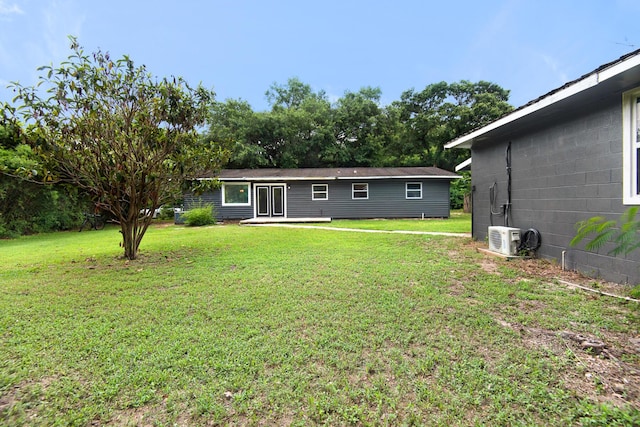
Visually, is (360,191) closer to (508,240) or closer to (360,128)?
(508,240)

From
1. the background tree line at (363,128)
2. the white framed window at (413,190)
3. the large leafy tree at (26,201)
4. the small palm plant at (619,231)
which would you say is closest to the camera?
the small palm plant at (619,231)

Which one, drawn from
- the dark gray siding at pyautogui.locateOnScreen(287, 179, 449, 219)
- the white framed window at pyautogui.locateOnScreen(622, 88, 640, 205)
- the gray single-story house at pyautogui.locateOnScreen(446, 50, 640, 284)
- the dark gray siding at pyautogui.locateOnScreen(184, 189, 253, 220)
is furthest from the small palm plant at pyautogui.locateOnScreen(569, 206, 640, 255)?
the dark gray siding at pyautogui.locateOnScreen(184, 189, 253, 220)

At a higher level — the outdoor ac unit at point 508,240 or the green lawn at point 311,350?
the outdoor ac unit at point 508,240

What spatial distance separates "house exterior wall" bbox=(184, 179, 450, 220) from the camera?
15820 mm

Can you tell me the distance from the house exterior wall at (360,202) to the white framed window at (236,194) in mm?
216

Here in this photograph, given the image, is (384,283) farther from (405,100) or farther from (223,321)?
(405,100)

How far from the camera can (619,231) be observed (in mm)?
1762

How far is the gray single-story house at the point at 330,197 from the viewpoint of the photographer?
51.9 ft

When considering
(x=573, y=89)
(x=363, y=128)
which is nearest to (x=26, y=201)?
(x=573, y=89)

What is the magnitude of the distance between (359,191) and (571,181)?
11648 millimetres

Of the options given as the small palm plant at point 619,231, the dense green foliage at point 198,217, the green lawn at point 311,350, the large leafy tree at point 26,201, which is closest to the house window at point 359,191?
the dense green foliage at point 198,217

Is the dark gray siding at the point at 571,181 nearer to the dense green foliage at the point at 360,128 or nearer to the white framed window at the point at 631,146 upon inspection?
the white framed window at the point at 631,146

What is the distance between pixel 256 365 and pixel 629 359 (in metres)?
2.72

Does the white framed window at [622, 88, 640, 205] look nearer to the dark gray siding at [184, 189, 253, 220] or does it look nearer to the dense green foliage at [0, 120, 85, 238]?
the dense green foliage at [0, 120, 85, 238]
